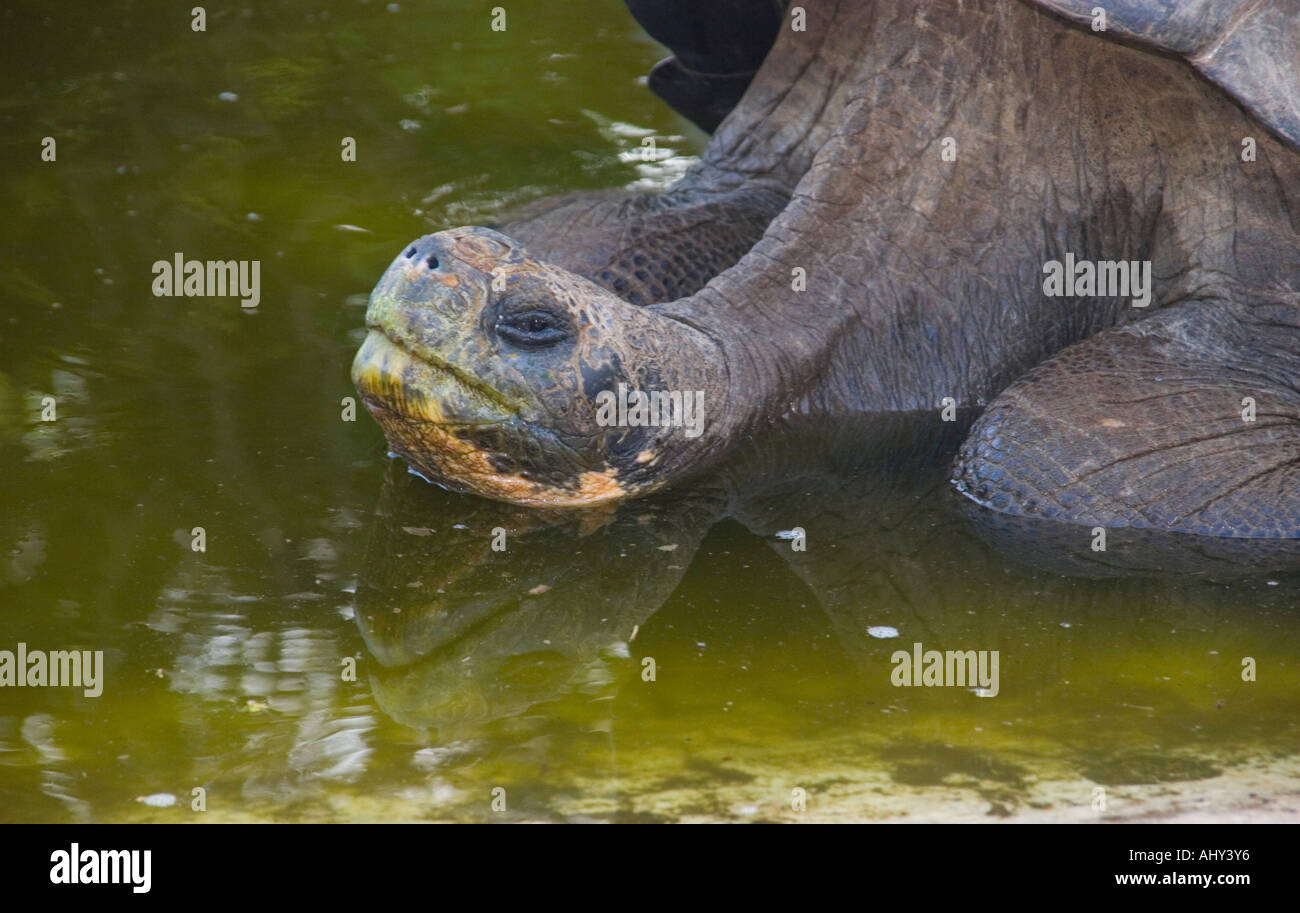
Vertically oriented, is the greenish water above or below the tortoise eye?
below

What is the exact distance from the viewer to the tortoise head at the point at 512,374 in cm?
346

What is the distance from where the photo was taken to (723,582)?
3566 mm

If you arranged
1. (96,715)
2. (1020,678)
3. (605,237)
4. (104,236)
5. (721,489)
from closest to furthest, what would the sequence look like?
1. (96,715)
2. (1020,678)
3. (721,489)
4. (605,237)
5. (104,236)

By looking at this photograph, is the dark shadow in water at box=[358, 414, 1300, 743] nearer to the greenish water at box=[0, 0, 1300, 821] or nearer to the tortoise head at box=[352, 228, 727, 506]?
the greenish water at box=[0, 0, 1300, 821]

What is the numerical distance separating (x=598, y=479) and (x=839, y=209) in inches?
46.0

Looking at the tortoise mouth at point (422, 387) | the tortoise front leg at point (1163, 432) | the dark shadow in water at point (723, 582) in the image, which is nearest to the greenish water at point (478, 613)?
the dark shadow in water at point (723, 582)

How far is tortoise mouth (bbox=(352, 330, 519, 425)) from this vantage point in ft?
11.4

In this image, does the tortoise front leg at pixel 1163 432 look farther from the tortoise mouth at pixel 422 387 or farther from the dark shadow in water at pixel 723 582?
the tortoise mouth at pixel 422 387

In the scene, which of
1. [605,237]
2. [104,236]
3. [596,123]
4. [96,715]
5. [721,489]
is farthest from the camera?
[596,123]

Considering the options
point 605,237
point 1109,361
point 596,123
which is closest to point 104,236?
point 605,237

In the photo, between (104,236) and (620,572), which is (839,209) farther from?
(104,236)

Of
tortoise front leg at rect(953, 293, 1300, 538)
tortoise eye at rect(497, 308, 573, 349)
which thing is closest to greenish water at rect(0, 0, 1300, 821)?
tortoise front leg at rect(953, 293, 1300, 538)

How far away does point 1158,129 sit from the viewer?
14.4 feet

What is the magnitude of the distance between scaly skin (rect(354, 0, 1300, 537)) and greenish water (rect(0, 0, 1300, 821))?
146mm
